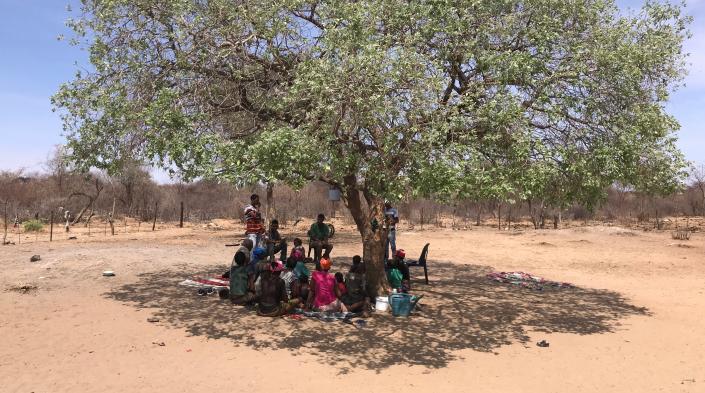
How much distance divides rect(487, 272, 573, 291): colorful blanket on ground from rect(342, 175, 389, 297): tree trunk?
446cm

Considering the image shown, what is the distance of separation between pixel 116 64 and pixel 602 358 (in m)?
8.51

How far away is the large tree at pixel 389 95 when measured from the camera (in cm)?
704

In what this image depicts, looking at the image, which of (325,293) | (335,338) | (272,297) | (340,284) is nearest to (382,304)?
(340,284)

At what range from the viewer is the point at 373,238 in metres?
9.42

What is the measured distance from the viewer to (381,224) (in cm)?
934

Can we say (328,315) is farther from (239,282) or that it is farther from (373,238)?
(239,282)

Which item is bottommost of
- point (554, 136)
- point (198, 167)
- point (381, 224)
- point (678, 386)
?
point (678, 386)

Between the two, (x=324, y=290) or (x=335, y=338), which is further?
(x=324, y=290)

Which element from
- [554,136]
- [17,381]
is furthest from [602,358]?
[17,381]

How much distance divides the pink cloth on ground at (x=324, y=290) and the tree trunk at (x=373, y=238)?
2.88 ft

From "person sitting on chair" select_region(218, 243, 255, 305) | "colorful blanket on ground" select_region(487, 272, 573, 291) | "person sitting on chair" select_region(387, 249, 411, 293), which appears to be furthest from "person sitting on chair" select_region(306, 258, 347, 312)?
"colorful blanket on ground" select_region(487, 272, 573, 291)

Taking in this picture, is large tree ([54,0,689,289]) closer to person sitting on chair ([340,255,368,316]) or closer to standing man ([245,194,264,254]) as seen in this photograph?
person sitting on chair ([340,255,368,316])

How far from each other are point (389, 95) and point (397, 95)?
106 mm

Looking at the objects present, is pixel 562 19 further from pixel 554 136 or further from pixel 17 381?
pixel 17 381
